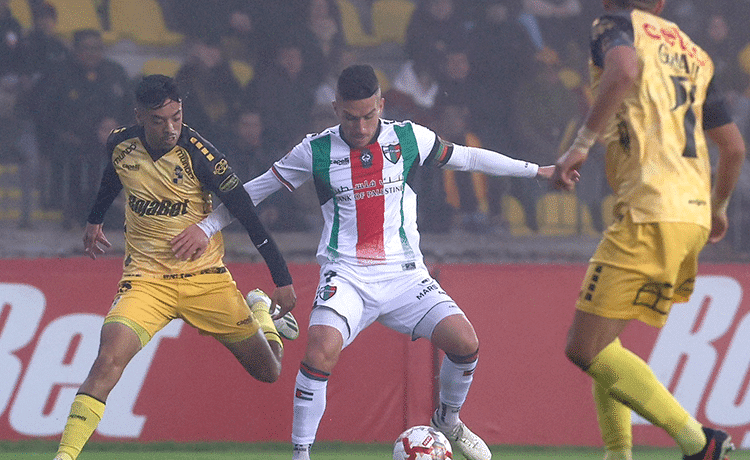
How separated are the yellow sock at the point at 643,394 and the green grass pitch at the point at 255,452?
2652 mm

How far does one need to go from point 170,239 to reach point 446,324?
63.9 inches

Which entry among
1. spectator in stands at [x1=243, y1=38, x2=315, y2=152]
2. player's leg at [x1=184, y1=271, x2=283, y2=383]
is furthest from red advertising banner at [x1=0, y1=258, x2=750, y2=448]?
spectator in stands at [x1=243, y1=38, x2=315, y2=152]

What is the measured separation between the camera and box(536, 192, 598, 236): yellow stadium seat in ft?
28.8

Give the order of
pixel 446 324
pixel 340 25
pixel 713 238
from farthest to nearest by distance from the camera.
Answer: pixel 340 25
pixel 446 324
pixel 713 238

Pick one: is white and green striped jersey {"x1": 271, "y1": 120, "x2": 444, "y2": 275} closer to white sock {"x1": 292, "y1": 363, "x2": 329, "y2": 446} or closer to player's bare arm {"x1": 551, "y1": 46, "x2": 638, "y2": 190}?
white sock {"x1": 292, "y1": 363, "x2": 329, "y2": 446}

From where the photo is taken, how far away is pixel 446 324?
5.72 m

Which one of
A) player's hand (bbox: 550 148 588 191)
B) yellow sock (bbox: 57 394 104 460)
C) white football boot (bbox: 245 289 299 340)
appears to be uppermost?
player's hand (bbox: 550 148 588 191)

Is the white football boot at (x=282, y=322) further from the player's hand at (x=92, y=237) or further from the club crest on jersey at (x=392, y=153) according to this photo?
the club crest on jersey at (x=392, y=153)

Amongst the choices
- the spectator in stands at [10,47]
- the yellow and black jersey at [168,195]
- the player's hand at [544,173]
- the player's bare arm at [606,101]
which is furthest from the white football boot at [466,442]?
the spectator in stands at [10,47]

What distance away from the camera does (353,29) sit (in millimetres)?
9555

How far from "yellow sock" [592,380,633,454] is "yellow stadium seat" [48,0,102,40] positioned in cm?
634

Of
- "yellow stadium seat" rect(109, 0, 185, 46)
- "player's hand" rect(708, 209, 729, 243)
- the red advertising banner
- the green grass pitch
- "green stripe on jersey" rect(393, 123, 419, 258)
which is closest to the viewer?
"player's hand" rect(708, 209, 729, 243)

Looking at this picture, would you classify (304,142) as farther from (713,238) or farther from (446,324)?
(713,238)

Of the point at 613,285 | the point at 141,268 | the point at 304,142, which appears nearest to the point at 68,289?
the point at 141,268
